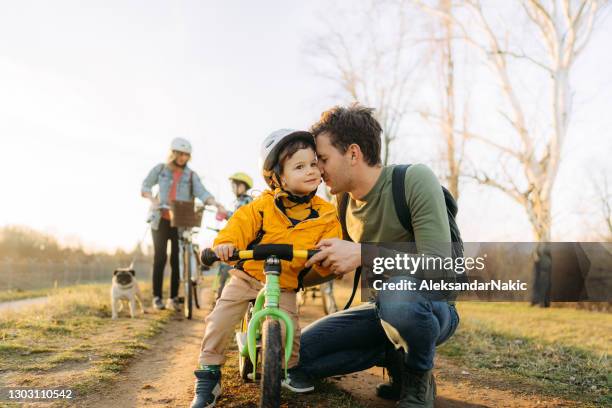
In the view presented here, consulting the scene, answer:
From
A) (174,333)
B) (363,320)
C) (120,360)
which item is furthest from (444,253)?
(174,333)

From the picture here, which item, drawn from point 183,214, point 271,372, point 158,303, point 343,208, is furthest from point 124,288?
point 271,372

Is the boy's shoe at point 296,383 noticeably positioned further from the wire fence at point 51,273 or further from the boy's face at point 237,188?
the wire fence at point 51,273

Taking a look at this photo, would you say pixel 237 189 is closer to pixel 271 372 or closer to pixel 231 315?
pixel 231 315

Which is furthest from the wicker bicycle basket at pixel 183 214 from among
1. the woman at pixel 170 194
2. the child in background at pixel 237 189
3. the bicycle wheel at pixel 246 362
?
the bicycle wheel at pixel 246 362

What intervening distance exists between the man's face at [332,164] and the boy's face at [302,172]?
76 mm

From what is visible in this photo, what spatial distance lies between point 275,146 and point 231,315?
1015 mm

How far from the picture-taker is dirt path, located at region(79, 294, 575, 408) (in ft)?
9.70

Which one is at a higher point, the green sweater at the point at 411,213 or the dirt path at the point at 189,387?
the green sweater at the point at 411,213

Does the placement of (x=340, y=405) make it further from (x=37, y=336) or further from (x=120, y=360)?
(x=37, y=336)

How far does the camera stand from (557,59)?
1229 cm

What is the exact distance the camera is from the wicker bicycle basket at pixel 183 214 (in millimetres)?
6781

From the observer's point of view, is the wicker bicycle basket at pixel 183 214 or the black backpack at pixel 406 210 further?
the wicker bicycle basket at pixel 183 214

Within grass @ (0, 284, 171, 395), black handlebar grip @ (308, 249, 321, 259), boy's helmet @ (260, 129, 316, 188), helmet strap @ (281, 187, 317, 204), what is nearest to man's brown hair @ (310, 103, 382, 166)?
boy's helmet @ (260, 129, 316, 188)

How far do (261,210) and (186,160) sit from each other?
453 cm
